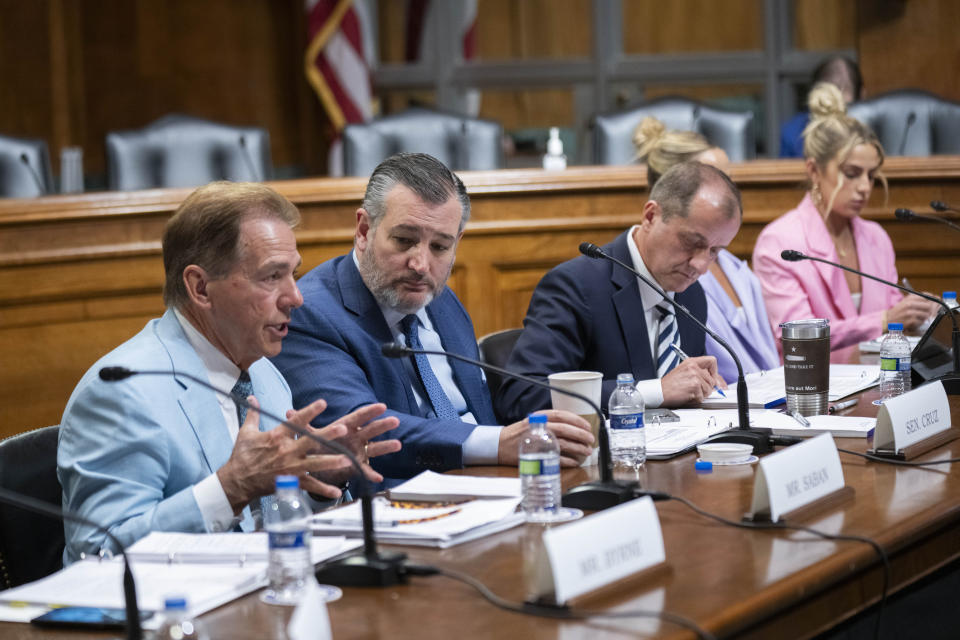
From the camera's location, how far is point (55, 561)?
2.11 meters

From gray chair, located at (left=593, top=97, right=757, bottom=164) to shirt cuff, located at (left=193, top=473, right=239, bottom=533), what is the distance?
3.67 meters

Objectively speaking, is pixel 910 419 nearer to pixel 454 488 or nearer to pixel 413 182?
pixel 454 488

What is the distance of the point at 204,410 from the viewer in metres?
2.13

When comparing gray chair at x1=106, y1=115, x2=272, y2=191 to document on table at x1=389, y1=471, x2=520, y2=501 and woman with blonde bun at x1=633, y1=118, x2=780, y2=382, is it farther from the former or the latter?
document on table at x1=389, y1=471, x2=520, y2=501

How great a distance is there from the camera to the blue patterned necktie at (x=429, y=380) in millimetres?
2680

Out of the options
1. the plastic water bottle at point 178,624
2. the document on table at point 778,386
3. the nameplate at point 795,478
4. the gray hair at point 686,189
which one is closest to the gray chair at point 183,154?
the gray hair at point 686,189

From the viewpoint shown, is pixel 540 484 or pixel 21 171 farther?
pixel 21 171

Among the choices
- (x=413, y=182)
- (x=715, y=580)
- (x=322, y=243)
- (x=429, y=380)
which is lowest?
(x=715, y=580)

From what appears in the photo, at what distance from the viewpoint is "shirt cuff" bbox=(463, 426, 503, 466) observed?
2.33m

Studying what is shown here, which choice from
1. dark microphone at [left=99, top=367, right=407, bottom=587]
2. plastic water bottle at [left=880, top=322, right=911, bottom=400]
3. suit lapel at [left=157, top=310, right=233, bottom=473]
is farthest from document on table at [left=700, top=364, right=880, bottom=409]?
dark microphone at [left=99, top=367, right=407, bottom=587]

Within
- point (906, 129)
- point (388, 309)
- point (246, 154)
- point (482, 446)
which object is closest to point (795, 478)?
point (482, 446)

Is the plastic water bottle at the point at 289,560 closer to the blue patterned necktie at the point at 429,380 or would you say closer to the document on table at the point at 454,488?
the document on table at the point at 454,488

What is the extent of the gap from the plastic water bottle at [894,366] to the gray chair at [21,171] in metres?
3.20

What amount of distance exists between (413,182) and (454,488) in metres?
0.84
